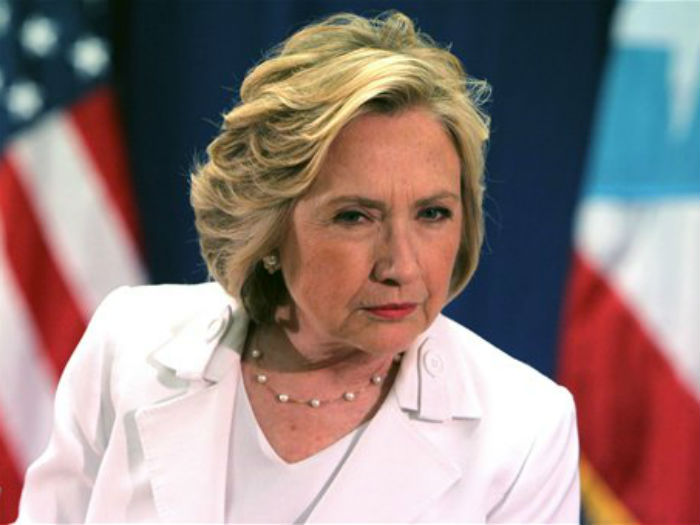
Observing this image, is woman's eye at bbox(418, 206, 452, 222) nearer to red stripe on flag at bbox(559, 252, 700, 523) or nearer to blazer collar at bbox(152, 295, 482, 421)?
blazer collar at bbox(152, 295, 482, 421)

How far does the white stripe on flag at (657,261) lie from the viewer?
273cm

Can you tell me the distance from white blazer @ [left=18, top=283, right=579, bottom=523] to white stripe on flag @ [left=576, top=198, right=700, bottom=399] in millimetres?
1215

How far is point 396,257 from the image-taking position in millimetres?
1331

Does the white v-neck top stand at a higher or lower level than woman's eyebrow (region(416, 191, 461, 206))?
lower

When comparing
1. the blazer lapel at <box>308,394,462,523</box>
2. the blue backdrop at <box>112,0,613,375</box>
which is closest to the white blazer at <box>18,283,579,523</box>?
the blazer lapel at <box>308,394,462,523</box>

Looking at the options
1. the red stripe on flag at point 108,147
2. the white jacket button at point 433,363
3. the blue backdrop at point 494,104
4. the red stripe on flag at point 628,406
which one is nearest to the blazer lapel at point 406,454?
the white jacket button at point 433,363

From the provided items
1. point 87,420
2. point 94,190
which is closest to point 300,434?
point 87,420

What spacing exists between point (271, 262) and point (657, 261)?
1484 mm

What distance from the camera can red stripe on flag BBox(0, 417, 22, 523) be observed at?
2.06 metres

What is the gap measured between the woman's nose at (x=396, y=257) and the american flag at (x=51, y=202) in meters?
1.48

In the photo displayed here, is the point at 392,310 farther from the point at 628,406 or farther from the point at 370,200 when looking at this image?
the point at 628,406

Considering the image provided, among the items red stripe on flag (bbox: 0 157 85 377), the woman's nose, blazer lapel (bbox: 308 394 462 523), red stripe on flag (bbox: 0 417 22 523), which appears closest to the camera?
the woman's nose

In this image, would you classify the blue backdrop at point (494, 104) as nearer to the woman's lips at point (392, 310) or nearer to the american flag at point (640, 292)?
the american flag at point (640, 292)

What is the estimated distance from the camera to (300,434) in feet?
4.99
